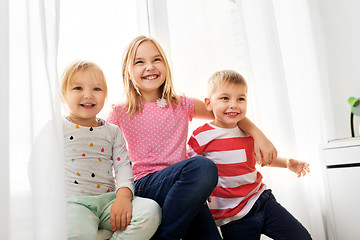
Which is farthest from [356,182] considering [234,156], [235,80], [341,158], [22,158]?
[22,158]

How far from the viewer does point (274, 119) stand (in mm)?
1748

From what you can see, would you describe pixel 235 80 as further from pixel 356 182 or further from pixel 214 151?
pixel 356 182

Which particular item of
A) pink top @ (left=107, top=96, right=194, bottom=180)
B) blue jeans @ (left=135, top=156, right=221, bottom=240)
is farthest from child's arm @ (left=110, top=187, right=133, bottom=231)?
pink top @ (left=107, top=96, right=194, bottom=180)

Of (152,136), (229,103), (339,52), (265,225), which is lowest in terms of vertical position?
(265,225)

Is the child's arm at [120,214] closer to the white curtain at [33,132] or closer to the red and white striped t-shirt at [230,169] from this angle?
the white curtain at [33,132]

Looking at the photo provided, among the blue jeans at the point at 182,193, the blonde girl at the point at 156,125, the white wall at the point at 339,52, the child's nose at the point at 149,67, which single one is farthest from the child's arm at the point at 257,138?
the white wall at the point at 339,52

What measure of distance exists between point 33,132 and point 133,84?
63cm

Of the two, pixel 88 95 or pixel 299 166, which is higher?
pixel 88 95

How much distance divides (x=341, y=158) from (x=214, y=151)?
0.65 meters

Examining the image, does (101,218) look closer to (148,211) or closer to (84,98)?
(148,211)

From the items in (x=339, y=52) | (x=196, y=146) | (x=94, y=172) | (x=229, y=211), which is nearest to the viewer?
(x=94, y=172)

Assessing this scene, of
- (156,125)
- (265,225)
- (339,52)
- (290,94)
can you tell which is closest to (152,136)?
(156,125)

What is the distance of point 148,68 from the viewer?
4.30 ft

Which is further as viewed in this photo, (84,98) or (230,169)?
(230,169)
